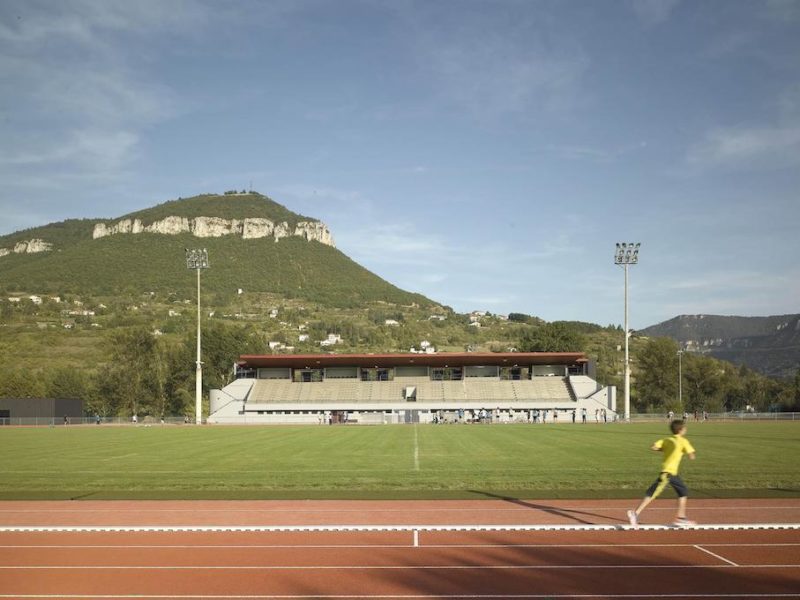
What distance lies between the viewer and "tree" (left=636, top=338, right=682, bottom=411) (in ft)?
313

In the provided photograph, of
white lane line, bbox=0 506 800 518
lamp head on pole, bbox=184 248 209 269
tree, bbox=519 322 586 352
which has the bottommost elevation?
white lane line, bbox=0 506 800 518

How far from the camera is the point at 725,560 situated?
10.7 m

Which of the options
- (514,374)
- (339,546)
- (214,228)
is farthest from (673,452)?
(214,228)

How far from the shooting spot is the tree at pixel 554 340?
102m

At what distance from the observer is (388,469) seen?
23.0 metres

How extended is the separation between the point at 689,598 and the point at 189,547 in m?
8.01

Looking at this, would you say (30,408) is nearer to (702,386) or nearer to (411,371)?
(411,371)

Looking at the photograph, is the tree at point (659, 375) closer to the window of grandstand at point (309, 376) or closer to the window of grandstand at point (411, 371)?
the window of grandstand at point (411, 371)

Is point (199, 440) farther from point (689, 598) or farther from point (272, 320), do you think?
point (272, 320)

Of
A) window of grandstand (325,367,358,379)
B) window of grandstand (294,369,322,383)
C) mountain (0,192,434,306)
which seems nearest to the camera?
window of grandstand (325,367,358,379)

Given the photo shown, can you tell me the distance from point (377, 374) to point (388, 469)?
55.2 meters

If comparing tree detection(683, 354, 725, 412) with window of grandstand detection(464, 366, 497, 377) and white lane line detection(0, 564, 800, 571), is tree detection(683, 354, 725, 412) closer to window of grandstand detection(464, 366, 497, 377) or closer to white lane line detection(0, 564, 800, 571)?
window of grandstand detection(464, 366, 497, 377)

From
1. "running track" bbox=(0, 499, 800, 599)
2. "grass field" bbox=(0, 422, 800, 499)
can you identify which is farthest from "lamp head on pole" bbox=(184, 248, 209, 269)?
"running track" bbox=(0, 499, 800, 599)

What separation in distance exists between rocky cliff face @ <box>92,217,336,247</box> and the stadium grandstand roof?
114 m
